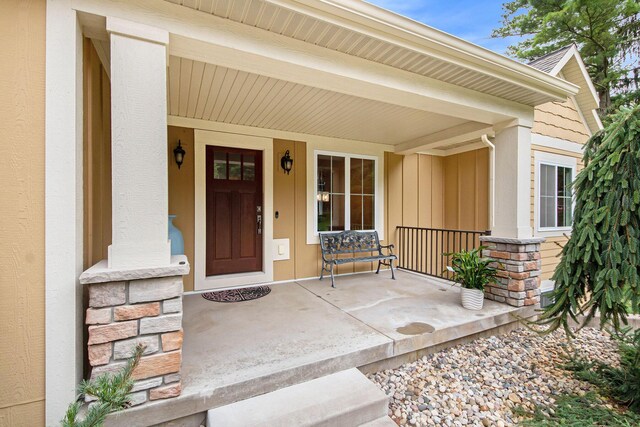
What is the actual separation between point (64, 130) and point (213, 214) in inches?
100

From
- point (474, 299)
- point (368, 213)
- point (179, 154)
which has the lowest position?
point (474, 299)

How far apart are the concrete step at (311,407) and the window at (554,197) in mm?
4940

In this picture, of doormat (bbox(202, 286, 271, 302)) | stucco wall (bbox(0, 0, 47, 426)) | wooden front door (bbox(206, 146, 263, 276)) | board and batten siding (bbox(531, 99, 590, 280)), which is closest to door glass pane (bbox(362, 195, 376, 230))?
wooden front door (bbox(206, 146, 263, 276))

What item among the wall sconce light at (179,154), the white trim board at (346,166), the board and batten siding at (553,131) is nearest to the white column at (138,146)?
the wall sconce light at (179,154)

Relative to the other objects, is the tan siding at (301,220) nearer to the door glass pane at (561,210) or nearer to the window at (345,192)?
the window at (345,192)

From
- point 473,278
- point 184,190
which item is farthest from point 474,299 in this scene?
point 184,190

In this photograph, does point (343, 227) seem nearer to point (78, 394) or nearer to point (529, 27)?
point (78, 394)

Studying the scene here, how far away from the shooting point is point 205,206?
394 cm

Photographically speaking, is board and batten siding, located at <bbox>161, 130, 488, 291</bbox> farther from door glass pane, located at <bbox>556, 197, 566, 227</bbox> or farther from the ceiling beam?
door glass pane, located at <bbox>556, 197, 566, 227</bbox>

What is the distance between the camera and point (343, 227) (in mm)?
4914

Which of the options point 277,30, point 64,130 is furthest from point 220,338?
point 277,30

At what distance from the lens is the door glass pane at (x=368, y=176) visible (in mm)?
5109

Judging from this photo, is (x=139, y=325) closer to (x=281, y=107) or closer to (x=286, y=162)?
(x=281, y=107)

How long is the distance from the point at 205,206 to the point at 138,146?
2.31 m
